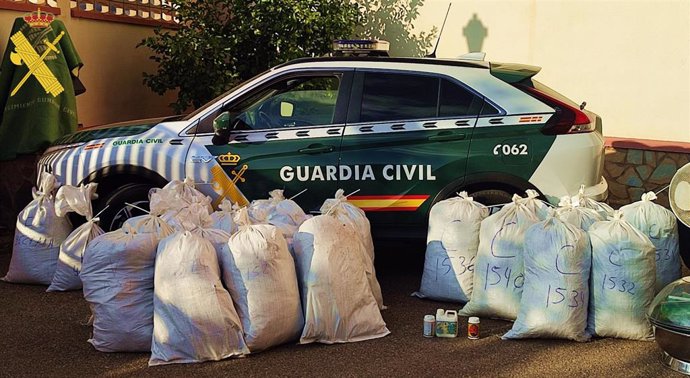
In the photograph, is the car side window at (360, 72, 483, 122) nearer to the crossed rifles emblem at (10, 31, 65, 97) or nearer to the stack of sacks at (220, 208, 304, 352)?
the stack of sacks at (220, 208, 304, 352)

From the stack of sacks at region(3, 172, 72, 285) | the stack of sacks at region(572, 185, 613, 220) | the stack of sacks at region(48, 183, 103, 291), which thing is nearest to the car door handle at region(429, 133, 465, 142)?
the stack of sacks at region(572, 185, 613, 220)

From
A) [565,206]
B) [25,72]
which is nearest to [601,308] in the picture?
[565,206]

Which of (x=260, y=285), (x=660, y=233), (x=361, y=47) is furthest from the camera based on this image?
(x=361, y=47)

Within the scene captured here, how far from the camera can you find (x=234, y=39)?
32.9 feet

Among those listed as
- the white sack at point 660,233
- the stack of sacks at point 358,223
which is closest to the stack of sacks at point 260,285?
the stack of sacks at point 358,223

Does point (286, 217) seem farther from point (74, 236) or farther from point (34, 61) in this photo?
point (34, 61)

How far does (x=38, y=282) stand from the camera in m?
6.79

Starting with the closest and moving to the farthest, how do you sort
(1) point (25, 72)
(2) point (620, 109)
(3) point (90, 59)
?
1. (1) point (25, 72)
2. (2) point (620, 109)
3. (3) point (90, 59)

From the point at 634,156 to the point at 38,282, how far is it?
20.3ft

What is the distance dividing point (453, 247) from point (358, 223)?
716 mm

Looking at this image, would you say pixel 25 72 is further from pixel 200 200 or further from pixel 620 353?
pixel 620 353

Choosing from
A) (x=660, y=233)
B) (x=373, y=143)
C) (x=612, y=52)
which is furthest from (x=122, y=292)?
(x=612, y=52)

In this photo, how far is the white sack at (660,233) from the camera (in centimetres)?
575

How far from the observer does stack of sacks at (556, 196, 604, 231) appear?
571 centimetres
